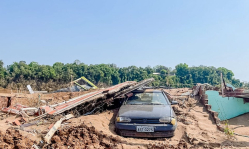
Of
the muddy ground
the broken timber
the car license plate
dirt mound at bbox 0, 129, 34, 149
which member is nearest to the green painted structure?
the muddy ground

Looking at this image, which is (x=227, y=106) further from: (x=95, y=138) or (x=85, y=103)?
(x=95, y=138)

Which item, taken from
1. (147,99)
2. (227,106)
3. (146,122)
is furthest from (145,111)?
(227,106)

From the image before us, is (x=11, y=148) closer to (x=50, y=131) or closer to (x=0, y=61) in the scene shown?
(x=50, y=131)

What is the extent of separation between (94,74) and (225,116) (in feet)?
90.9

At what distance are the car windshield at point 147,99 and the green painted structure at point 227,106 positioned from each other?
5.58 metres

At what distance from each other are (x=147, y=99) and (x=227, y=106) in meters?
6.79

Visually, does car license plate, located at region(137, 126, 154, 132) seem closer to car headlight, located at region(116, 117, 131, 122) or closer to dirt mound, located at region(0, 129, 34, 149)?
car headlight, located at region(116, 117, 131, 122)

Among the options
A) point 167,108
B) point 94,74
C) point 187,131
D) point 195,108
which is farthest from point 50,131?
point 94,74

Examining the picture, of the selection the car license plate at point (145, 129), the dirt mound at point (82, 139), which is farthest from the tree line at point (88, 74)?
the dirt mound at point (82, 139)

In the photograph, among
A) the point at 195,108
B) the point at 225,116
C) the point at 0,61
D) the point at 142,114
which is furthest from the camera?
the point at 0,61

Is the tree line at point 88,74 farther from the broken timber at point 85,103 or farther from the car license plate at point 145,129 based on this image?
the car license plate at point 145,129

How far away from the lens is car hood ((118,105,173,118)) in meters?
5.56

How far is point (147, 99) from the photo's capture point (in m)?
6.99

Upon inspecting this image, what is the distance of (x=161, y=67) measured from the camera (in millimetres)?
59844
